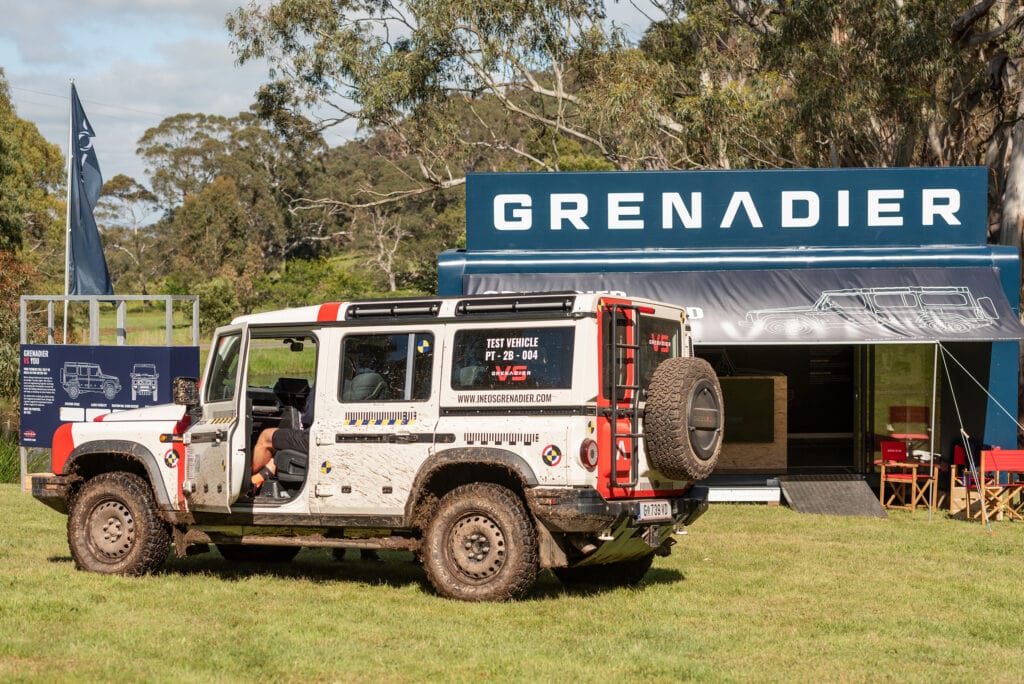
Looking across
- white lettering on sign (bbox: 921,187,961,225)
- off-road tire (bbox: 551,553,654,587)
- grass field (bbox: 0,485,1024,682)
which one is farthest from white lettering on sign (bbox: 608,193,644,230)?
off-road tire (bbox: 551,553,654,587)

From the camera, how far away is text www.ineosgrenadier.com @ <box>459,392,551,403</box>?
9.02m

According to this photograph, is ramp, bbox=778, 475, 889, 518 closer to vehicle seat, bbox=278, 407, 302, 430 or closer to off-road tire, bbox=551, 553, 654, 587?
off-road tire, bbox=551, 553, 654, 587

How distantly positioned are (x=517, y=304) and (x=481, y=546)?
1.74 m

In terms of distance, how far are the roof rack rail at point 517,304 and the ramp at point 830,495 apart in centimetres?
738

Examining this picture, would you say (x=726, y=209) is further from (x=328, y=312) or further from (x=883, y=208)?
(x=328, y=312)

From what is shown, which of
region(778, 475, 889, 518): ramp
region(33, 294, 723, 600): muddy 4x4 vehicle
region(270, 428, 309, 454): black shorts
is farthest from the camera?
region(778, 475, 889, 518): ramp

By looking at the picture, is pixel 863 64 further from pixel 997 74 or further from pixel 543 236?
pixel 543 236

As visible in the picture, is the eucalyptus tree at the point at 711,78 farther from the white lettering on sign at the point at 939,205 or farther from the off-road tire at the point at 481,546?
the off-road tire at the point at 481,546

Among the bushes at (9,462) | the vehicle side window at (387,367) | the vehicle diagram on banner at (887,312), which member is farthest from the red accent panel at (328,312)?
the bushes at (9,462)

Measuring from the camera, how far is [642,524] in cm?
922

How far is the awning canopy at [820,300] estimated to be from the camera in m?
15.0

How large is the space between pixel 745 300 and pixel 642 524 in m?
7.13

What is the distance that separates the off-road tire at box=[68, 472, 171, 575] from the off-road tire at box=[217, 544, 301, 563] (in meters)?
1.08

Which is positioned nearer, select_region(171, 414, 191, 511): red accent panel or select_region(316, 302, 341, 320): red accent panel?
select_region(316, 302, 341, 320): red accent panel
